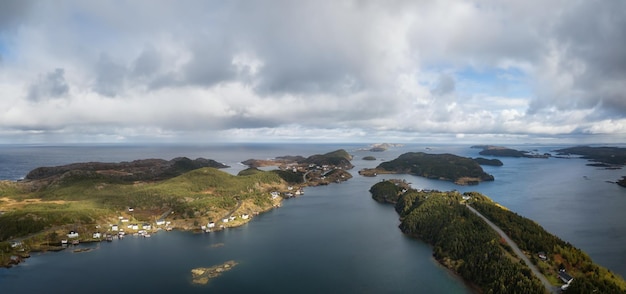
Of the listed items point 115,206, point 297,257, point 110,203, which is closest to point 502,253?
point 297,257

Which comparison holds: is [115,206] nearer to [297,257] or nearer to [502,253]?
[297,257]

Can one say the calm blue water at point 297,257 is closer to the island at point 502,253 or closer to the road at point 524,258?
the island at point 502,253

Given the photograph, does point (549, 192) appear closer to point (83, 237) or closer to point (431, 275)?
point (431, 275)

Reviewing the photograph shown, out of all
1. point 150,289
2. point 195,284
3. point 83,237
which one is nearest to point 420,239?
point 195,284

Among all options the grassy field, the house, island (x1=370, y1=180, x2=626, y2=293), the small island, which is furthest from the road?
the grassy field

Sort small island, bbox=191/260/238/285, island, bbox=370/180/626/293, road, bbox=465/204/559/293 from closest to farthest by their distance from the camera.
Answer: island, bbox=370/180/626/293
road, bbox=465/204/559/293
small island, bbox=191/260/238/285

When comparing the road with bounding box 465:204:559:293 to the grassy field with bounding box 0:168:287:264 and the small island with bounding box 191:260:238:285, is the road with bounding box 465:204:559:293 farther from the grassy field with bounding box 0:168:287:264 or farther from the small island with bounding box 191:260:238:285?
the grassy field with bounding box 0:168:287:264
